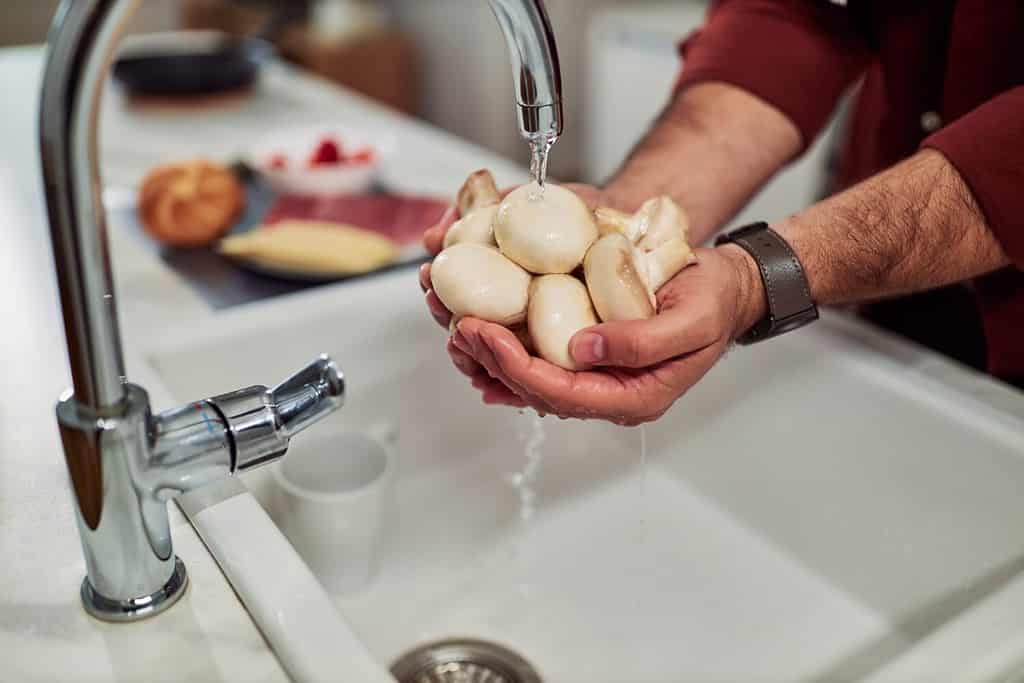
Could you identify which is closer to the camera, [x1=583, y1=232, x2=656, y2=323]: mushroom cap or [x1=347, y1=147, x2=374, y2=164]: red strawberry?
[x1=583, y1=232, x2=656, y2=323]: mushroom cap

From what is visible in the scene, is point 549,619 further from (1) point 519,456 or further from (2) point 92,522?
(2) point 92,522

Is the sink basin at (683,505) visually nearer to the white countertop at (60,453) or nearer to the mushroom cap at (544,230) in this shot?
the white countertop at (60,453)

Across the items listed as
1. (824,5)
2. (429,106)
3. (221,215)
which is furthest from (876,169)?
(429,106)

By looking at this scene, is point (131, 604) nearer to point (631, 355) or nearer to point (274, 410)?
point (274, 410)

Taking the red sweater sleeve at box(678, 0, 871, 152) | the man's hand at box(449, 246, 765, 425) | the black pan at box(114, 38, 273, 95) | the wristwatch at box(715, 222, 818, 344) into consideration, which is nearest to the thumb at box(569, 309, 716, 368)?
the man's hand at box(449, 246, 765, 425)

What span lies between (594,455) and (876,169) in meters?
0.39

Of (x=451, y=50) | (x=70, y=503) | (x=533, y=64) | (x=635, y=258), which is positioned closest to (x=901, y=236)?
(x=635, y=258)

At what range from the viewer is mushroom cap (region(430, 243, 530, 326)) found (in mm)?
537

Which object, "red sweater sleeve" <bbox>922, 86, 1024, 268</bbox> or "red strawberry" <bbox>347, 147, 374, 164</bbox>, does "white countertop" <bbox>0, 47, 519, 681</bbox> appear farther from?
"red sweater sleeve" <bbox>922, 86, 1024, 268</bbox>

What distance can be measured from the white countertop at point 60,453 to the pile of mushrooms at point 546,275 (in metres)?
0.21

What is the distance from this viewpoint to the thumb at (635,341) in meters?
0.51

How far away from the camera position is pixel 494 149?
3311 millimetres

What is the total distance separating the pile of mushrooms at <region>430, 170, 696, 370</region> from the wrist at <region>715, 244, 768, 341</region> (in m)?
0.07

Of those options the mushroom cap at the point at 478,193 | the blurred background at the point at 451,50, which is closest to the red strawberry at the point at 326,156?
the mushroom cap at the point at 478,193
